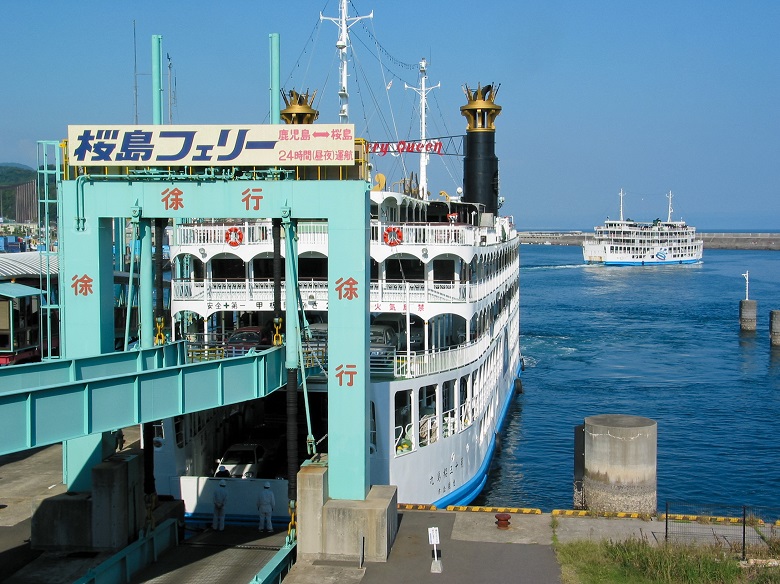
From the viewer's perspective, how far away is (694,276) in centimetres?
14138

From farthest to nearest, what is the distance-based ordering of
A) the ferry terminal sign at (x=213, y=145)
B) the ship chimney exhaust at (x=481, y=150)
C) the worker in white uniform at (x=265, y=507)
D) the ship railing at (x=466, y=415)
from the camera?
the ship chimney exhaust at (x=481, y=150), the ship railing at (x=466, y=415), the worker in white uniform at (x=265, y=507), the ferry terminal sign at (x=213, y=145)

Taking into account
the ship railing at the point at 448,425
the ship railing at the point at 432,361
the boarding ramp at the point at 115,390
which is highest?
the boarding ramp at the point at 115,390

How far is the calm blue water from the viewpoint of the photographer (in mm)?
33969

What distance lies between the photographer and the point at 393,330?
29.7 metres

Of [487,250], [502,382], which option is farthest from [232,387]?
[502,382]

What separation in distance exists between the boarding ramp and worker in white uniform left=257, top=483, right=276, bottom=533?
10.6ft

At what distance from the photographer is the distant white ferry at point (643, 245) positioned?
167625mm

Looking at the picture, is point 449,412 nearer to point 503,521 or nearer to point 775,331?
point 503,521

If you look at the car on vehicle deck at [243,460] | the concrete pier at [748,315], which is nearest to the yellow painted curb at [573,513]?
the car on vehicle deck at [243,460]

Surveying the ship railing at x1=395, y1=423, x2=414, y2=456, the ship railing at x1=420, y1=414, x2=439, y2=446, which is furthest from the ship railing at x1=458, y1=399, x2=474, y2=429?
the ship railing at x1=395, y1=423, x2=414, y2=456

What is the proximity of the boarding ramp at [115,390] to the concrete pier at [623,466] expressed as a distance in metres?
8.80

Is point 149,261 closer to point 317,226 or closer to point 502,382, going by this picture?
point 317,226

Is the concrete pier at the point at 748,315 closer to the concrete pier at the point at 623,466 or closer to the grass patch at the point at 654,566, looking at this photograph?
the concrete pier at the point at 623,466

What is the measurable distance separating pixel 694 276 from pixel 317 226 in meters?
125
